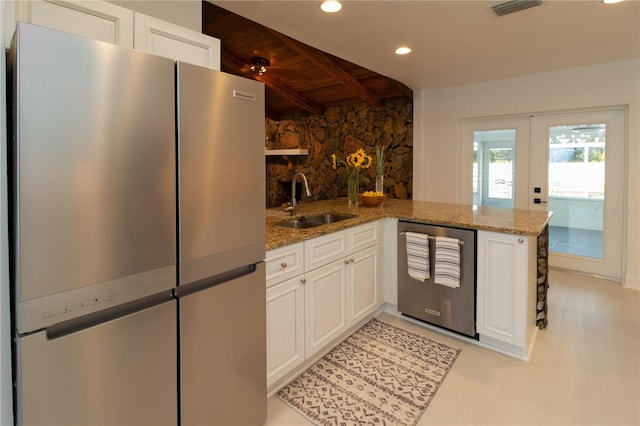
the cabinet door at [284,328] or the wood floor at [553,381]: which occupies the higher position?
the cabinet door at [284,328]

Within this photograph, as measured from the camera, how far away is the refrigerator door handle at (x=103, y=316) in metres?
1.02

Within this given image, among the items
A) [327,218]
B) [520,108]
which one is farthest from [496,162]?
[327,218]

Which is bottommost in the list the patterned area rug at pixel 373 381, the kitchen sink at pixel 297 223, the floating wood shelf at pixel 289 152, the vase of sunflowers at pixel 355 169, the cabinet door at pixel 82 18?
the patterned area rug at pixel 373 381

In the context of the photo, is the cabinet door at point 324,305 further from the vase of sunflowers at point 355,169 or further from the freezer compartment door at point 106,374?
the vase of sunflowers at point 355,169

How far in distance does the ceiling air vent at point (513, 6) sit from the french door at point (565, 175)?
2.28 metres

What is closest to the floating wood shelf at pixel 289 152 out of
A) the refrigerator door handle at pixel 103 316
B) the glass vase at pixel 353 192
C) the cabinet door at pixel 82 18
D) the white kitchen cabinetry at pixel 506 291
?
the glass vase at pixel 353 192

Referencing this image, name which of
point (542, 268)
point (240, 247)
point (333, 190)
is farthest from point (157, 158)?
point (333, 190)

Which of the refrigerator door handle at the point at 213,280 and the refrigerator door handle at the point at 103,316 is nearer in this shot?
the refrigerator door handle at the point at 103,316

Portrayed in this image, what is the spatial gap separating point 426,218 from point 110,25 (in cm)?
223

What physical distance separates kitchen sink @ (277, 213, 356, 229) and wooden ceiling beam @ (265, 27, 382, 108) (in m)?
1.84

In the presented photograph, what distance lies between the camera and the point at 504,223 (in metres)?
2.48

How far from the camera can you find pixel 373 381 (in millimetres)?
2133

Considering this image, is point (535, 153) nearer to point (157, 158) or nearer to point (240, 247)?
point (240, 247)

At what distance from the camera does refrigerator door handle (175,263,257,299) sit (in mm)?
1312
